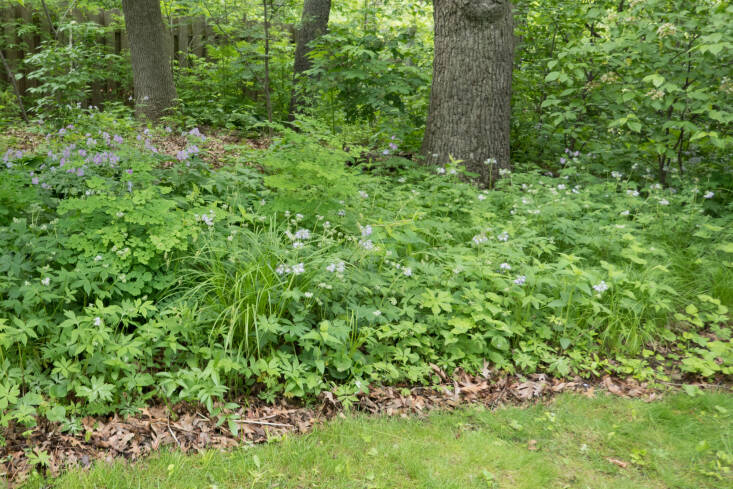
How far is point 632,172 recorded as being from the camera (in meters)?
6.14

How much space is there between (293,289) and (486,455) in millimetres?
1423

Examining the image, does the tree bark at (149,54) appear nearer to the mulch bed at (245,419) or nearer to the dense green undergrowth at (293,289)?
the dense green undergrowth at (293,289)

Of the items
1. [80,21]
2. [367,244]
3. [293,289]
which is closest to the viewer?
[293,289]

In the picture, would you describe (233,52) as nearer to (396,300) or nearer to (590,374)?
(396,300)

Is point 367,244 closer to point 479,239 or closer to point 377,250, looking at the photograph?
point 377,250

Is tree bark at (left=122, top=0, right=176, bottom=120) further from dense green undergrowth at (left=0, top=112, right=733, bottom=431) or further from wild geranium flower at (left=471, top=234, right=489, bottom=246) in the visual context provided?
wild geranium flower at (left=471, top=234, right=489, bottom=246)

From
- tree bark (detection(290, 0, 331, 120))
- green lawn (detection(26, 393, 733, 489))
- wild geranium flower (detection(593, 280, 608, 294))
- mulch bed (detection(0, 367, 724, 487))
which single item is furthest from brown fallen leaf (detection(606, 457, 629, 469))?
tree bark (detection(290, 0, 331, 120))

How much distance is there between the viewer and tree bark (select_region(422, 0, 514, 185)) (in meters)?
5.55

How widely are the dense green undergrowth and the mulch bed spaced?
0.30 ft

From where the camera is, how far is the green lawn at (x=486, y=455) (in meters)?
2.46

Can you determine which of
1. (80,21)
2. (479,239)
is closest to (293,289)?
(479,239)

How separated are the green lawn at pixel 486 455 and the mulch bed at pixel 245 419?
0.10 metres

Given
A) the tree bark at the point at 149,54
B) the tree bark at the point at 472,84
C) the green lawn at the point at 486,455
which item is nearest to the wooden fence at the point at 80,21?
the tree bark at the point at 149,54

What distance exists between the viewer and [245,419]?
9.34 ft
